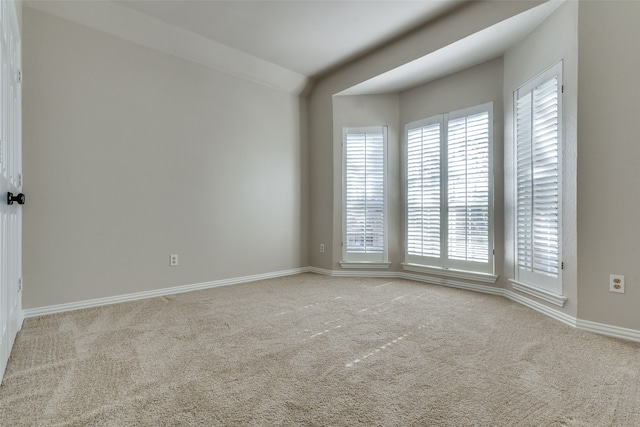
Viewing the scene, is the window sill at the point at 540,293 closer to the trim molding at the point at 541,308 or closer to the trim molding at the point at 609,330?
the trim molding at the point at 541,308

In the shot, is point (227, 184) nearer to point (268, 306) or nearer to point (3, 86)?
point (268, 306)

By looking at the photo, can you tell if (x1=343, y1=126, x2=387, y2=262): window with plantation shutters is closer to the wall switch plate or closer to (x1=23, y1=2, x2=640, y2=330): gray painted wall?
(x1=23, y1=2, x2=640, y2=330): gray painted wall

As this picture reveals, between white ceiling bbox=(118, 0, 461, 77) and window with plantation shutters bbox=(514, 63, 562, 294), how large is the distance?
111 cm

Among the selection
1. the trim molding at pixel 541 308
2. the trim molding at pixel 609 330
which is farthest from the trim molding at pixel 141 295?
the trim molding at pixel 609 330

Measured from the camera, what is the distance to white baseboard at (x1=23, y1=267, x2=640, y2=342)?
229cm

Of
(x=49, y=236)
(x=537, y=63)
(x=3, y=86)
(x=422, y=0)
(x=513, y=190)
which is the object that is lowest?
(x=49, y=236)

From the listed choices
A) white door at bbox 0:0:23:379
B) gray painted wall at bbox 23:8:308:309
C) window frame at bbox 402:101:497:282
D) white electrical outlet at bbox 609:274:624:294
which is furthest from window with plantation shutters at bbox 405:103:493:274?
white door at bbox 0:0:23:379

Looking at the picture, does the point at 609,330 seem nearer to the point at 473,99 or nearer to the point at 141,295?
the point at 473,99

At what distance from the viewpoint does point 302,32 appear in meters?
3.43

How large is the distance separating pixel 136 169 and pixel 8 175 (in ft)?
4.33

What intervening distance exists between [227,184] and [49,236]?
68.8 inches

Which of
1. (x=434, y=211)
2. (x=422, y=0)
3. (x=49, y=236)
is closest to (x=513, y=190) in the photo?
(x=434, y=211)

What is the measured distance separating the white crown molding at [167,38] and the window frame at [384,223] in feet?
3.77

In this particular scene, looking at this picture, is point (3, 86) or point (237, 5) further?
point (237, 5)
